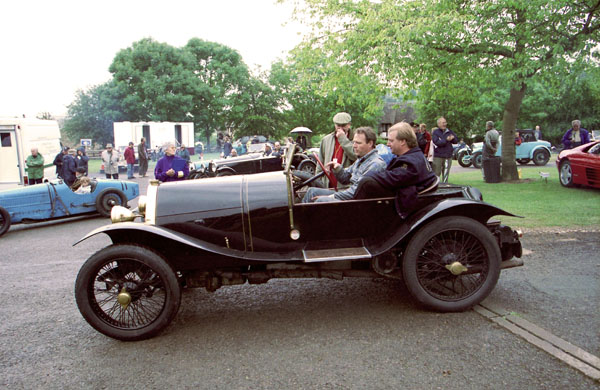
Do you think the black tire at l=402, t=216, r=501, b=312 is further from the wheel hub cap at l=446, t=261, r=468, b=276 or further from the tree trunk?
the tree trunk

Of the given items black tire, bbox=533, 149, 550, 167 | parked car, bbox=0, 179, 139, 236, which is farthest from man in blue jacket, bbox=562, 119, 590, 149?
parked car, bbox=0, 179, 139, 236

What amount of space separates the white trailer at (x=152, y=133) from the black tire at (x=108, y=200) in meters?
22.6

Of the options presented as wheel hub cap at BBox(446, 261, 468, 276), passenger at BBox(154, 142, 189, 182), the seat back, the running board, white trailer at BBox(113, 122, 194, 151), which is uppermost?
white trailer at BBox(113, 122, 194, 151)

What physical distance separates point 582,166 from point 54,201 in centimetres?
1183

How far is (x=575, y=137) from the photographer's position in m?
13.2

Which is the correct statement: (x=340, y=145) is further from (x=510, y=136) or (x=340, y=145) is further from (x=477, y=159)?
(x=477, y=159)

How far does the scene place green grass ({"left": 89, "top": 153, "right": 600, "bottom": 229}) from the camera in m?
6.81

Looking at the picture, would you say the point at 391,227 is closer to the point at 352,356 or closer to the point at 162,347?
the point at 352,356

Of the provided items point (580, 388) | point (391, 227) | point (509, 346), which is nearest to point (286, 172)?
point (391, 227)

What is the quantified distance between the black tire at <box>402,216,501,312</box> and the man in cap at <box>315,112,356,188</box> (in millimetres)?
1993

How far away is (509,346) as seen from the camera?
122 inches

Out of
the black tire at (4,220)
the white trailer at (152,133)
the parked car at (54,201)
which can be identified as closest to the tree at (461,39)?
the parked car at (54,201)

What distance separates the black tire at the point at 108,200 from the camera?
9242 millimetres

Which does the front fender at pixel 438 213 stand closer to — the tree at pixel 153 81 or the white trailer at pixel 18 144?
the white trailer at pixel 18 144
